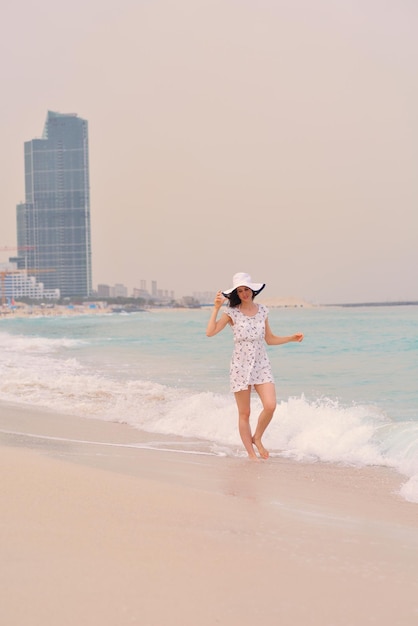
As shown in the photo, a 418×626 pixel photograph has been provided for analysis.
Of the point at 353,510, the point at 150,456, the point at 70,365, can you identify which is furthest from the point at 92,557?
the point at 70,365

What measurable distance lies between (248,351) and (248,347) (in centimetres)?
3

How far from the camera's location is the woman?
6277 mm

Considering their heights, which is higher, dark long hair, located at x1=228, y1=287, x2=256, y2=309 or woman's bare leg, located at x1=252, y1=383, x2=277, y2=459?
dark long hair, located at x1=228, y1=287, x2=256, y2=309

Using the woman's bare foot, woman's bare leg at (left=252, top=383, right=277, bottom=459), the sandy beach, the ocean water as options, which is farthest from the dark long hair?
the sandy beach

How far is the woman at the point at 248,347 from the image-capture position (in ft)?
20.6

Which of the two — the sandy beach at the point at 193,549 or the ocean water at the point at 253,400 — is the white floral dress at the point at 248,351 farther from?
the sandy beach at the point at 193,549

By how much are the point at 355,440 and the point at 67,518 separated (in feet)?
13.1

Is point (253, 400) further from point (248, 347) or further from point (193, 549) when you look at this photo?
point (193, 549)

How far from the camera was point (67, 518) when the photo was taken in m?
3.26

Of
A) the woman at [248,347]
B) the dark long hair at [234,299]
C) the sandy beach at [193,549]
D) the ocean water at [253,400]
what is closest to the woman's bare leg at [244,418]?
the woman at [248,347]

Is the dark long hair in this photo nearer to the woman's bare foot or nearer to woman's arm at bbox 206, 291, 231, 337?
woman's arm at bbox 206, 291, 231, 337

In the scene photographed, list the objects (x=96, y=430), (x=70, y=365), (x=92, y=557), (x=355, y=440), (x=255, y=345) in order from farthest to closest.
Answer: (x=70, y=365), (x=96, y=430), (x=355, y=440), (x=255, y=345), (x=92, y=557)

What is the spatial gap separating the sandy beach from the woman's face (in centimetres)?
168

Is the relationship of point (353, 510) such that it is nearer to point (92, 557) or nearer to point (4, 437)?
point (92, 557)
